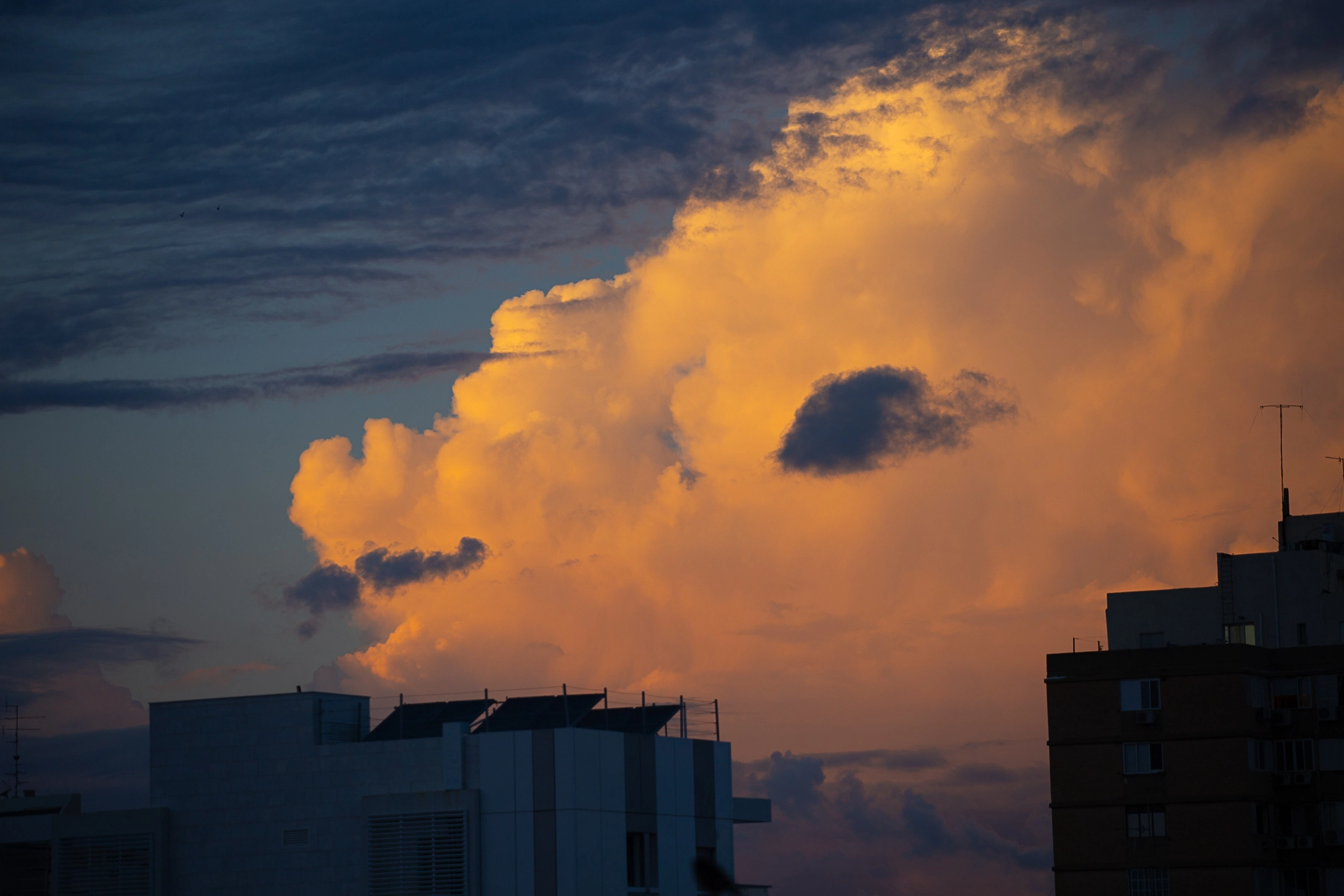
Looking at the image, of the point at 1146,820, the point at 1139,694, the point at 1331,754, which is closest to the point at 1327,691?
the point at 1331,754

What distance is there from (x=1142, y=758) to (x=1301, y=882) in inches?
358

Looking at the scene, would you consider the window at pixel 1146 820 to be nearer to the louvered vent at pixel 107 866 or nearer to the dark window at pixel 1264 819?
the dark window at pixel 1264 819

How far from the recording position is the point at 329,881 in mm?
57500

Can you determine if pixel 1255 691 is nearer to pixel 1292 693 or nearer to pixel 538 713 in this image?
pixel 1292 693

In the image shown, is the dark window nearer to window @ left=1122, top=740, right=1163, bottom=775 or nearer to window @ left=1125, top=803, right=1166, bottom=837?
window @ left=1125, top=803, right=1166, bottom=837

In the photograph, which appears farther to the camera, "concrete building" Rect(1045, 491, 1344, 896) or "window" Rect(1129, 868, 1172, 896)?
"window" Rect(1129, 868, 1172, 896)

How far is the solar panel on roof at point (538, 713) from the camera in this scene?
58.9m

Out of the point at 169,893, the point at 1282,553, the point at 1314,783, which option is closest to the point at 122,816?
the point at 169,893

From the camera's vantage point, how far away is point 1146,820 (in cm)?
7350

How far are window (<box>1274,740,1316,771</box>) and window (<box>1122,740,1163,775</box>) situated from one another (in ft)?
18.4

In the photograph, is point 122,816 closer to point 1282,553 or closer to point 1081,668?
point 1081,668

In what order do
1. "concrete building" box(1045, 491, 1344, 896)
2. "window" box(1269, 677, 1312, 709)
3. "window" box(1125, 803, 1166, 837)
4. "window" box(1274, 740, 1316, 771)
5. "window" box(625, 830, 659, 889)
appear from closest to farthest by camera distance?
"window" box(625, 830, 659, 889)
"concrete building" box(1045, 491, 1344, 896)
"window" box(1274, 740, 1316, 771)
"window" box(1125, 803, 1166, 837)
"window" box(1269, 677, 1312, 709)

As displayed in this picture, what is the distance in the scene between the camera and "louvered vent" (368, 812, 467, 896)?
5612cm

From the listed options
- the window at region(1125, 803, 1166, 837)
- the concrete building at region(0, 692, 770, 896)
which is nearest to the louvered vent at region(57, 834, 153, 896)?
the concrete building at region(0, 692, 770, 896)
